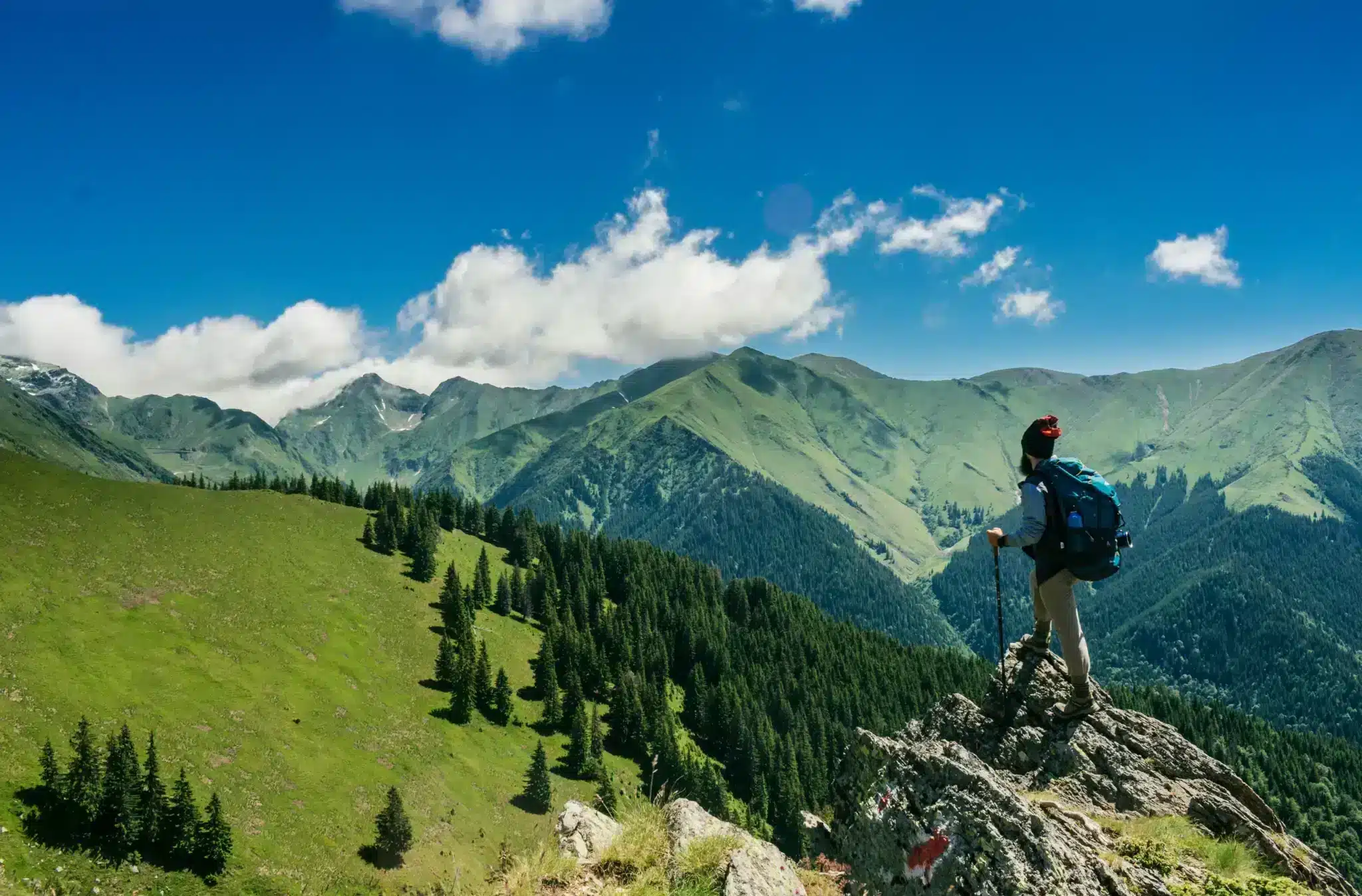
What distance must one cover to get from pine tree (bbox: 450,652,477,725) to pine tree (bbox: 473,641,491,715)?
55.6 inches

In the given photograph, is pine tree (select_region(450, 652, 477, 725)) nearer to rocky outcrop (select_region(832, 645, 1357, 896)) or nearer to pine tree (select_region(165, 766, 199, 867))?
pine tree (select_region(165, 766, 199, 867))

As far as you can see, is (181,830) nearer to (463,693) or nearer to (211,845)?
(211,845)

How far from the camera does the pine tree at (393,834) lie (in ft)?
206

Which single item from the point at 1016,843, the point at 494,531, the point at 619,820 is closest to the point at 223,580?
the point at 494,531

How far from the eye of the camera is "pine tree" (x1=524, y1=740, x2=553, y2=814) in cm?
8250

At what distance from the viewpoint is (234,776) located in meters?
62.3

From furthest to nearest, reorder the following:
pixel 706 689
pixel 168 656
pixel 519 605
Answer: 1. pixel 519 605
2. pixel 706 689
3. pixel 168 656

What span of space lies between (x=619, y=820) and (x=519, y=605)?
442 feet

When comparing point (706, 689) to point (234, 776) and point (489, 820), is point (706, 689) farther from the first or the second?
point (234, 776)

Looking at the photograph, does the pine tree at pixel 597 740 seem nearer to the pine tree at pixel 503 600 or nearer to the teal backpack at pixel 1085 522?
the pine tree at pixel 503 600

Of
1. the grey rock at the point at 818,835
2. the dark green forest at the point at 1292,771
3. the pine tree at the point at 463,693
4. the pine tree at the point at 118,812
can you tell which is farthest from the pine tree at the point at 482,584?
the dark green forest at the point at 1292,771

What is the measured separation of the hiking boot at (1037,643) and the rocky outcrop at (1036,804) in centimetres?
16

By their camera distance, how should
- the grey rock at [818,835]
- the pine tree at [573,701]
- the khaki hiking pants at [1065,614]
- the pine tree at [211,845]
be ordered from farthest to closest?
1. the pine tree at [573,701]
2. the pine tree at [211,845]
3. the grey rock at [818,835]
4. the khaki hiking pants at [1065,614]

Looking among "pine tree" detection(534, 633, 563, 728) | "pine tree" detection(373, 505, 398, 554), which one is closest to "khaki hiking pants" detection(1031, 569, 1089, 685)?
"pine tree" detection(534, 633, 563, 728)
